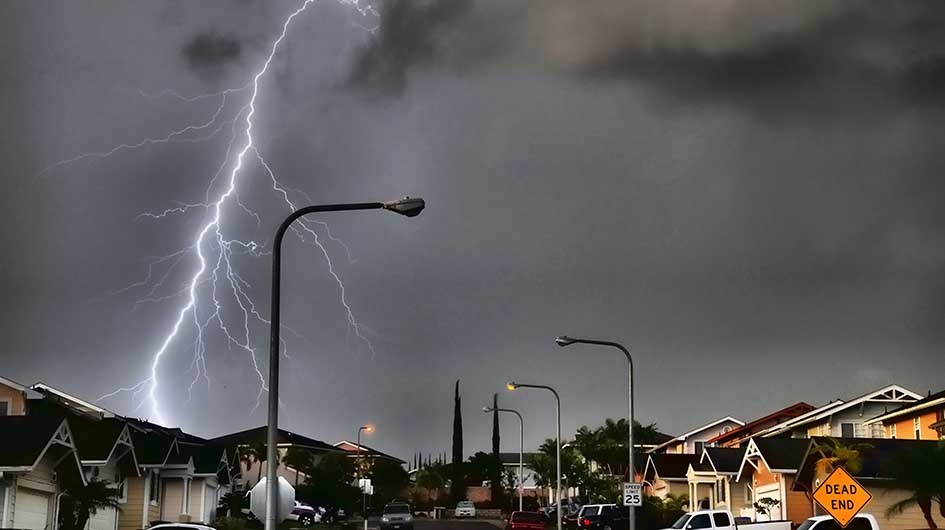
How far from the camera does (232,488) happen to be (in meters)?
78.2

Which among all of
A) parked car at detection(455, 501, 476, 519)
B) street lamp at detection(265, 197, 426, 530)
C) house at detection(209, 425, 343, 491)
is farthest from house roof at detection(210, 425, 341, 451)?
street lamp at detection(265, 197, 426, 530)

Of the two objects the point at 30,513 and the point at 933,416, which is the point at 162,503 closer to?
the point at 30,513

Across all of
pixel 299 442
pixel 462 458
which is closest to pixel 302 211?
pixel 299 442

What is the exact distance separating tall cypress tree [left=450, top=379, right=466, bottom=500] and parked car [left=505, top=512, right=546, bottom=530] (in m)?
61.8

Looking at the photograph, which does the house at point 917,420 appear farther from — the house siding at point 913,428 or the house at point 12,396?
the house at point 12,396

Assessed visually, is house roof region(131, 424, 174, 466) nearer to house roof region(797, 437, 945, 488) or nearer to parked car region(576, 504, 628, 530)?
parked car region(576, 504, 628, 530)

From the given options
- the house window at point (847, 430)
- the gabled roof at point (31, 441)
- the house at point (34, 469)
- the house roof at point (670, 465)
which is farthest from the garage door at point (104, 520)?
the house window at point (847, 430)

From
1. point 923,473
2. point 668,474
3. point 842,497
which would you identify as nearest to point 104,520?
point 923,473

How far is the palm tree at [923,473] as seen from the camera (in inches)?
1410

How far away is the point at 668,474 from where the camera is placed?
8494 cm

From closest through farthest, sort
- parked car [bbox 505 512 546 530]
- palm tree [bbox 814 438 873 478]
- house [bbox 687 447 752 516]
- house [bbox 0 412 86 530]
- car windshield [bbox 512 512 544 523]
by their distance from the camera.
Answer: house [bbox 0 412 86 530] → palm tree [bbox 814 438 873 478] → parked car [bbox 505 512 546 530] → car windshield [bbox 512 512 544 523] → house [bbox 687 447 752 516]

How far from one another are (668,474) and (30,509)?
55103 mm

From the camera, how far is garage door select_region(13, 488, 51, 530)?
37531 millimetres

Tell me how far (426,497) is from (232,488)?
49.7 m
